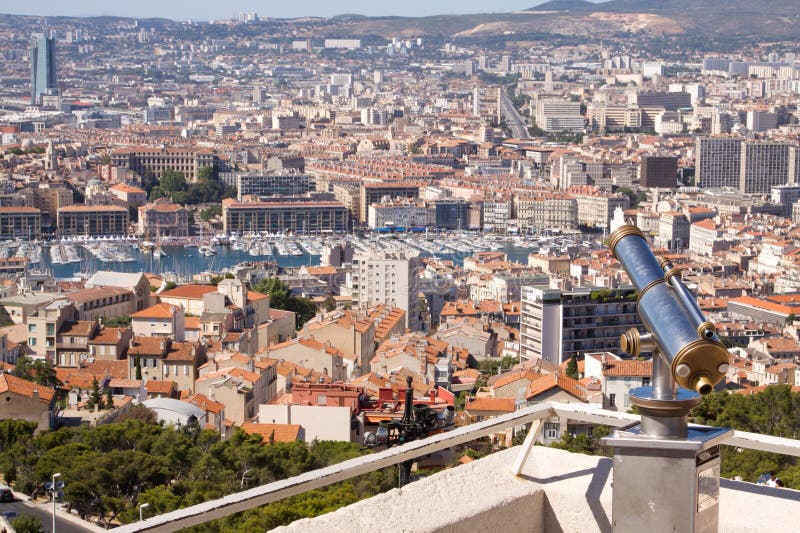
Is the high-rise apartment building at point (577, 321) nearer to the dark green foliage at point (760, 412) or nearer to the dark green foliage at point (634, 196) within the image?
the dark green foliage at point (760, 412)

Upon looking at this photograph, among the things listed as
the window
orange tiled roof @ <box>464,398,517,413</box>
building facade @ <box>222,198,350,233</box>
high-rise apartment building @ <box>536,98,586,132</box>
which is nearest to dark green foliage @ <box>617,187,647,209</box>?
building facade @ <box>222,198,350,233</box>

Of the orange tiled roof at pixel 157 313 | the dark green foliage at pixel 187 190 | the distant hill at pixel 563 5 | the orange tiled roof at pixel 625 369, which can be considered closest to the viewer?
the orange tiled roof at pixel 625 369

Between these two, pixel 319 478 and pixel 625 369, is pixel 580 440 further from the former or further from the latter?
pixel 625 369

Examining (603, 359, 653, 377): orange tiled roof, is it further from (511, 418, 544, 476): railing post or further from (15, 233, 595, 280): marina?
(15, 233, 595, 280): marina

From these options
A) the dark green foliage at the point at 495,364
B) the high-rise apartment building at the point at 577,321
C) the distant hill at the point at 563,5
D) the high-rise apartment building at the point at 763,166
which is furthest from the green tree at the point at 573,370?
the distant hill at the point at 563,5

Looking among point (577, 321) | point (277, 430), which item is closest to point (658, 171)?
point (577, 321)
